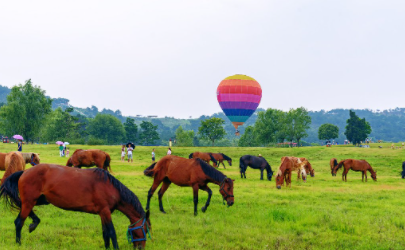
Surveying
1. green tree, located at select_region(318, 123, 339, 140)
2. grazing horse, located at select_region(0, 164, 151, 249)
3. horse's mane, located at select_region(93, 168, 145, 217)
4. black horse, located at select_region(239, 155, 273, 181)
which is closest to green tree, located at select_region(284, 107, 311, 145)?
green tree, located at select_region(318, 123, 339, 140)

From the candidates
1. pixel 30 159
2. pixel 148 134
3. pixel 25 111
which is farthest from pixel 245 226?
pixel 148 134

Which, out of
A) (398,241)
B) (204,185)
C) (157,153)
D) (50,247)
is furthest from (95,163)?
(157,153)

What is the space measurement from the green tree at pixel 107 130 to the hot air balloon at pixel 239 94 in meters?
61.7

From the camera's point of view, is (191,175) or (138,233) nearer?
(138,233)

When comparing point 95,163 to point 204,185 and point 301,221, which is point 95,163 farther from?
point 301,221

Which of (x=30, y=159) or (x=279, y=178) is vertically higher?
(x=30, y=159)

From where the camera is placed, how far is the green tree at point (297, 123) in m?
96.6

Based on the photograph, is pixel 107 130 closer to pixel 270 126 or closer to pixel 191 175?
pixel 270 126

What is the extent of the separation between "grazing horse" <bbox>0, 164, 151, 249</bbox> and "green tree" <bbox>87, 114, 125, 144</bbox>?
390 ft

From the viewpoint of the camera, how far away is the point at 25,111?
79688 mm

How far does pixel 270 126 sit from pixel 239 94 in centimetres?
3472

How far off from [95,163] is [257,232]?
50.1ft

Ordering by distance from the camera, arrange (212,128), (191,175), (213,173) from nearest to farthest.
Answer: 1. (213,173)
2. (191,175)
3. (212,128)

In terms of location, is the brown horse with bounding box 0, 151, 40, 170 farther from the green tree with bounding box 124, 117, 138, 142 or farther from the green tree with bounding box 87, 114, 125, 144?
the green tree with bounding box 124, 117, 138, 142
